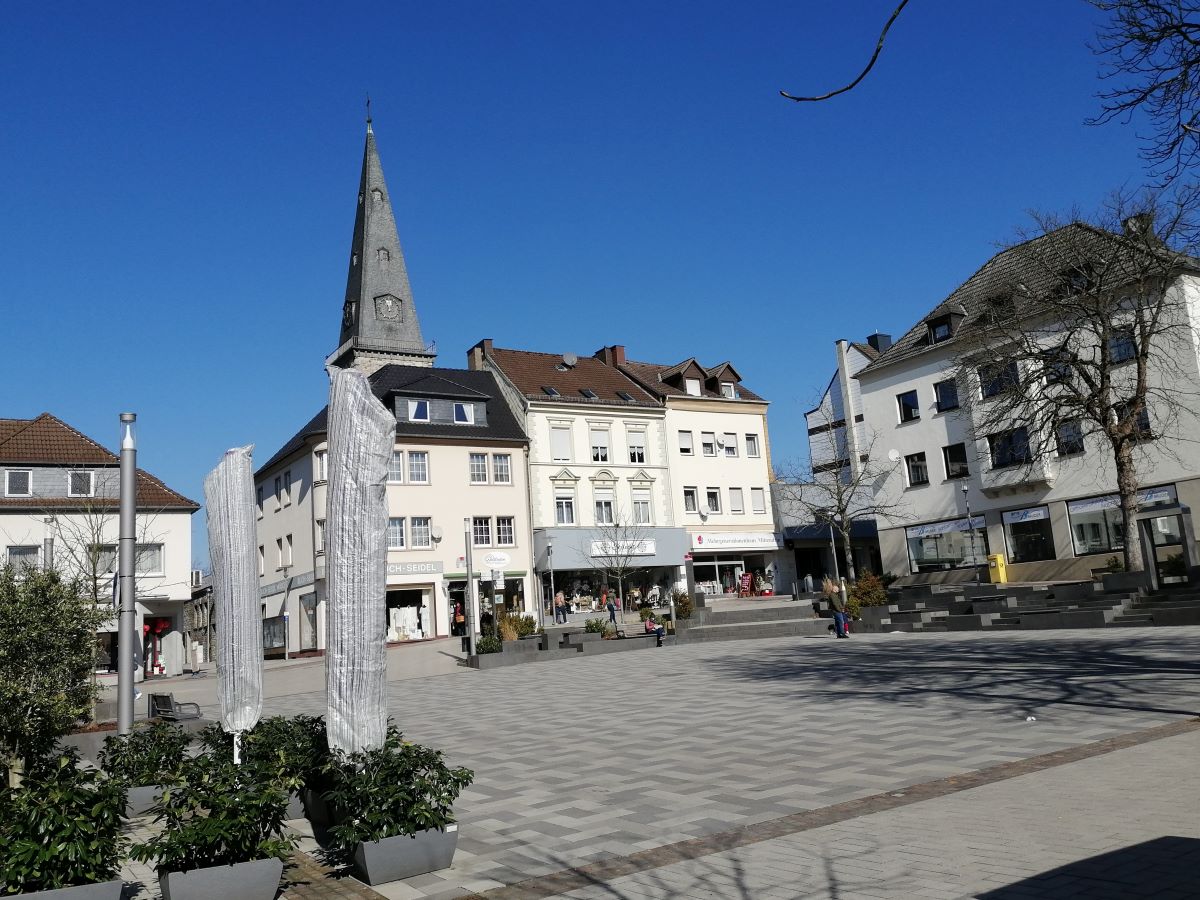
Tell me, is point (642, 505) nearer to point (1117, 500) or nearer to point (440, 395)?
point (440, 395)

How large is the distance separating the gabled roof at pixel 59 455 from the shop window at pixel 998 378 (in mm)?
34055

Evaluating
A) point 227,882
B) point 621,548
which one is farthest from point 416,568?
point 227,882

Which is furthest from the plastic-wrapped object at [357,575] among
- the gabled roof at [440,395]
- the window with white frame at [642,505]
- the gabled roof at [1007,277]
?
the window with white frame at [642,505]

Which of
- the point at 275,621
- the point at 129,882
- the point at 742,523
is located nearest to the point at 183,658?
the point at 275,621

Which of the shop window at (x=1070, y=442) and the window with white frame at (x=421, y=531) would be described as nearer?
the shop window at (x=1070, y=442)

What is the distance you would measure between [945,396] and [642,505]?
54.7 ft

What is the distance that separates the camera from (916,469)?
45.2 meters

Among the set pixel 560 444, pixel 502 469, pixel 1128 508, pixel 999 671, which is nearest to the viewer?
pixel 999 671

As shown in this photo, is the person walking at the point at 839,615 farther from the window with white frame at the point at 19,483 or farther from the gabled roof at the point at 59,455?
the window with white frame at the point at 19,483

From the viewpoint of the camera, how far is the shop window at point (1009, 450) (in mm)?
39812

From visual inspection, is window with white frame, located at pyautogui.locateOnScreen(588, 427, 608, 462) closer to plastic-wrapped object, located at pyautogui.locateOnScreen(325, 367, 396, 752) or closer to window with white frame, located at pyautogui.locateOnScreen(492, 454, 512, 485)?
window with white frame, located at pyautogui.locateOnScreen(492, 454, 512, 485)

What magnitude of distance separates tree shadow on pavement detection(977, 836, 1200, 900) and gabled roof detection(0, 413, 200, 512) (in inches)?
1672

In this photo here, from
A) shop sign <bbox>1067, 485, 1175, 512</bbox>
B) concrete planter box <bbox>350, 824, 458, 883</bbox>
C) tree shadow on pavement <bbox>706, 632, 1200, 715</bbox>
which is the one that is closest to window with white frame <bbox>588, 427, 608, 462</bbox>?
shop sign <bbox>1067, 485, 1175, 512</bbox>

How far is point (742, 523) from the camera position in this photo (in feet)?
181
